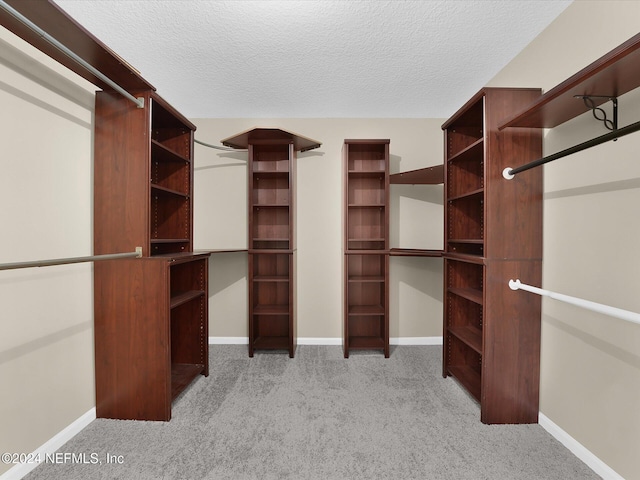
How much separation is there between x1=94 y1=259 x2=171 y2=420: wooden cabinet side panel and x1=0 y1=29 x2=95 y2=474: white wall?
9 centimetres

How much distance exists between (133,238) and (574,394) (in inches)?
109

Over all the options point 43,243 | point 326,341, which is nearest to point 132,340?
point 43,243

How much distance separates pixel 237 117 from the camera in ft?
10.1

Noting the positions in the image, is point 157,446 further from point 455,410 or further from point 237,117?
point 237,117

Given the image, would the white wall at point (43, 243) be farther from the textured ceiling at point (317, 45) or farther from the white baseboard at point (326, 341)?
the white baseboard at point (326, 341)

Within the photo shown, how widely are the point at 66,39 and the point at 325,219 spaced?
91.5 inches

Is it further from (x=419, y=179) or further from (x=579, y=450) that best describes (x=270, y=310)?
(x=579, y=450)

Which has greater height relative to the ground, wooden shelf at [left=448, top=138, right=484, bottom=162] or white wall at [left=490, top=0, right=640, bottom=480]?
wooden shelf at [left=448, top=138, right=484, bottom=162]

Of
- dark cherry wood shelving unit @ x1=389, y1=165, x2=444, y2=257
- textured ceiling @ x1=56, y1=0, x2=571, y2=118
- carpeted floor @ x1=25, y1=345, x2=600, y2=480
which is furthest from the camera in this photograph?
dark cherry wood shelving unit @ x1=389, y1=165, x2=444, y2=257

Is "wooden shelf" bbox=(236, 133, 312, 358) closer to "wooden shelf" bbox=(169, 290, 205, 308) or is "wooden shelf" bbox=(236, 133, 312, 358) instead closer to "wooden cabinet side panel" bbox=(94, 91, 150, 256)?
"wooden shelf" bbox=(169, 290, 205, 308)

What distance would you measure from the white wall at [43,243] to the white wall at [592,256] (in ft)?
9.51

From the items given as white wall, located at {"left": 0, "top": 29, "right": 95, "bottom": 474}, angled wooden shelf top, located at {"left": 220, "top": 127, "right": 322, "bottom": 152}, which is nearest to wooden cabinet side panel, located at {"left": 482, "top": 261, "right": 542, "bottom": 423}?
angled wooden shelf top, located at {"left": 220, "top": 127, "right": 322, "bottom": 152}

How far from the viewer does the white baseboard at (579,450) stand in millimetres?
1308

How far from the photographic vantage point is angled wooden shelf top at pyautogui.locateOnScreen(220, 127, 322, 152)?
2541 mm
